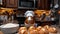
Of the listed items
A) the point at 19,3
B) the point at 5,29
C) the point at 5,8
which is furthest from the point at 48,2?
the point at 5,29

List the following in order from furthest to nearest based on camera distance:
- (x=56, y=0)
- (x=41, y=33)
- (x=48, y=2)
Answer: (x=48, y=2) < (x=56, y=0) < (x=41, y=33)

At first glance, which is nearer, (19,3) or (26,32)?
(26,32)

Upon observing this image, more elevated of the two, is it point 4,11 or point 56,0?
point 56,0

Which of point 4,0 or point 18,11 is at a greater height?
point 4,0

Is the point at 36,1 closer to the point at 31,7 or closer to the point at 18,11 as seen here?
the point at 31,7

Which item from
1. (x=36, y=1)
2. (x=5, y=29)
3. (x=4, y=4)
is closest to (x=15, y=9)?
(x=4, y=4)

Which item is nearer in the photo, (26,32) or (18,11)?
(26,32)

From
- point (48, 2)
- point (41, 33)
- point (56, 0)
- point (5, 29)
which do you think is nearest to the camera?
point (41, 33)

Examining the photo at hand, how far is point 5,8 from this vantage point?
3.70 meters

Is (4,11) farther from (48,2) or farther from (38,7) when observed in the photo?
(48,2)

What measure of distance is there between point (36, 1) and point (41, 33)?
9.48 feet

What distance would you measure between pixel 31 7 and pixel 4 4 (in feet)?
2.44

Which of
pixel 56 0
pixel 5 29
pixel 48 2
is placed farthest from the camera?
pixel 48 2

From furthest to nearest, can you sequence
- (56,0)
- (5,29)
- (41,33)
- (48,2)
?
(48,2), (56,0), (5,29), (41,33)
